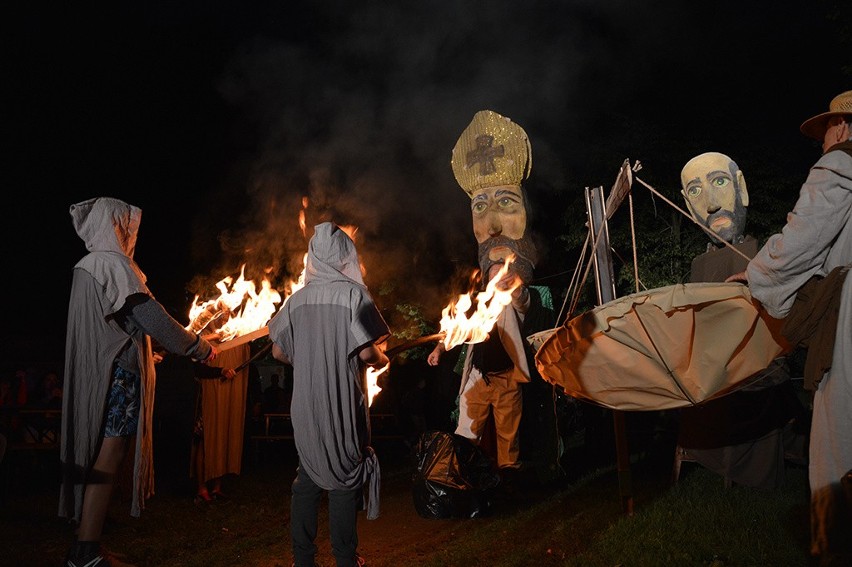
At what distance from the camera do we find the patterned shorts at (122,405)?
400 centimetres

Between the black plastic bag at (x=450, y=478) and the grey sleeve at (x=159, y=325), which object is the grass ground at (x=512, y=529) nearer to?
the black plastic bag at (x=450, y=478)

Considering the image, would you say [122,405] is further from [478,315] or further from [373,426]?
[373,426]

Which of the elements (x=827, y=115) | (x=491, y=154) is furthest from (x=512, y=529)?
(x=491, y=154)

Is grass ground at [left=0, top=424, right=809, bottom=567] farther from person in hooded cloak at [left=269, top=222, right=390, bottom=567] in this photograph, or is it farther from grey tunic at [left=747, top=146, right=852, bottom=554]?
person in hooded cloak at [left=269, top=222, right=390, bottom=567]

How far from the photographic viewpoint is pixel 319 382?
3865mm

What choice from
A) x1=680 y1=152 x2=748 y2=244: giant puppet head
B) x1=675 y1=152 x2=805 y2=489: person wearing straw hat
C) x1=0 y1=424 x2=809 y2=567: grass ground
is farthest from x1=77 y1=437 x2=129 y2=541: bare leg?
x1=680 y1=152 x2=748 y2=244: giant puppet head

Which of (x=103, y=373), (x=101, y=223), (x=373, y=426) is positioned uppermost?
(x=101, y=223)

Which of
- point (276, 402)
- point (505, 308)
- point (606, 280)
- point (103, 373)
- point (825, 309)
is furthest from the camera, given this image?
point (276, 402)

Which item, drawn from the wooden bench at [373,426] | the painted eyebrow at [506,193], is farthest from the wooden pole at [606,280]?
the wooden bench at [373,426]

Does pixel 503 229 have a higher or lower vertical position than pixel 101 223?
higher

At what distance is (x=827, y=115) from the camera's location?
11.9 feet

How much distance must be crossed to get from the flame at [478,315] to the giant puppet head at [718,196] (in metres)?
1.94

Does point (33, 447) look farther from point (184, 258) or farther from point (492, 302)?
point (184, 258)

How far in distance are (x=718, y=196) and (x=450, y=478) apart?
3634mm
